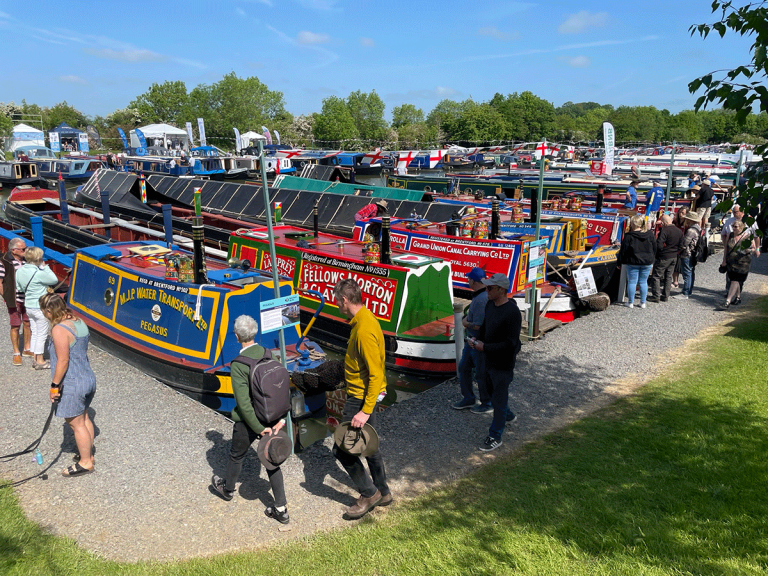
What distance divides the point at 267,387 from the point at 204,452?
208 centimetres

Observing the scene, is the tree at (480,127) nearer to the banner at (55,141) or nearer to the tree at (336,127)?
the tree at (336,127)

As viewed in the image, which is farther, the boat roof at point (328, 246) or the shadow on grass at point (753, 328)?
the boat roof at point (328, 246)

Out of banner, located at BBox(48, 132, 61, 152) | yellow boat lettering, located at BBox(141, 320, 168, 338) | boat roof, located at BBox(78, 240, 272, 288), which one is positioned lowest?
yellow boat lettering, located at BBox(141, 320, 168, 338)

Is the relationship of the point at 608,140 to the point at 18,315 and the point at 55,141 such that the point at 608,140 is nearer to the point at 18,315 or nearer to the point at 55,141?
the point at 18,315

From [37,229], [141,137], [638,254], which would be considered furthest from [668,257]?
[141,137]

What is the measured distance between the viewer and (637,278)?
11.7 m

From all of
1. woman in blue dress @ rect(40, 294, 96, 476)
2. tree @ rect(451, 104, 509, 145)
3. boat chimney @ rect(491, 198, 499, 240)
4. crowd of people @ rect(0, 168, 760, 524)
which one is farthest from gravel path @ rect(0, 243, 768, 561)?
tree @ rect(451, 104, 509, 145)

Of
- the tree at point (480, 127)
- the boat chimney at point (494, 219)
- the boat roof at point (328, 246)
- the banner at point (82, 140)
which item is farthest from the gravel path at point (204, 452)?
the tree at point (480, 127)

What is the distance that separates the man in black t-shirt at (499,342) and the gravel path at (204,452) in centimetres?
49

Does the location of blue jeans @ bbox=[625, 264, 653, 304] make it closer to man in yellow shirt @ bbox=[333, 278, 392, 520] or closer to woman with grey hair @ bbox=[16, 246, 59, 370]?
man in yellow shirt @ bbox=[333, 278, 392, 520]

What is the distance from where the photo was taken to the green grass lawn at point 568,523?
403cm

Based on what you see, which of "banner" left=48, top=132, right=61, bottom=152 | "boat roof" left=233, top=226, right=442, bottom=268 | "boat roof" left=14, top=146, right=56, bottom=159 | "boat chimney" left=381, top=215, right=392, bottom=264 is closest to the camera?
"boat chimney" left=381, top=215, right=392, bottom=264

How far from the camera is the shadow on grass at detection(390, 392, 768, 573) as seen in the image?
4.09 metres

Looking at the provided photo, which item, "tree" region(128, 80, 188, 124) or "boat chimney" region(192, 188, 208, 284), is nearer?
"boat chimney" region(192, 188, 208, 284)
